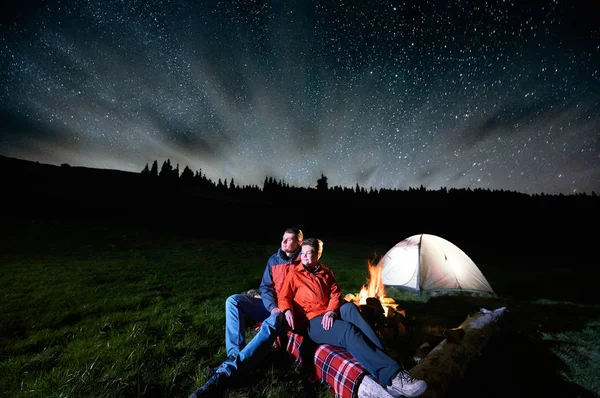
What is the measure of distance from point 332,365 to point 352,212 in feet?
205

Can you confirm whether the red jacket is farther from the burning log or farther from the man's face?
the burning log

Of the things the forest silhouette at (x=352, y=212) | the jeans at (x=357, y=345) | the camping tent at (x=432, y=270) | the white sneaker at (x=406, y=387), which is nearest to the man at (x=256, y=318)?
the jeans at (x=357, y=345)

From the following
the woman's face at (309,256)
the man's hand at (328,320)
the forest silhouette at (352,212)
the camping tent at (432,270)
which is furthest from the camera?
the forest silhouette at (352,212)

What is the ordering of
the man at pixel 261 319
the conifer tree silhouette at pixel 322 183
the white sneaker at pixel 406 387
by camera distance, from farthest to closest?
the conifer tree silhouette at pixel 322 183, the man at pixel 261 319, the white sneaker at pixel 406 387

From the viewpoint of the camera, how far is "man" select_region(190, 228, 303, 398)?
3469mm

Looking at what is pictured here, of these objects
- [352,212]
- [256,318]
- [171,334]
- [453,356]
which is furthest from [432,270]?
[352,212]

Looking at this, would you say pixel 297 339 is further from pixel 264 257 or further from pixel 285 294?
pixel 264 257

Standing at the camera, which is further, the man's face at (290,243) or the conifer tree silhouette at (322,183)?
the conifer tree silhouette at (322,183)

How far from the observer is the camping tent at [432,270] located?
373 inches

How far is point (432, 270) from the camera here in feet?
31.6

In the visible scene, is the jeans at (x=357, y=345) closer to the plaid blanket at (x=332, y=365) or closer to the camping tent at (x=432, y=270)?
the plaid blanket at (x=332, y=365)

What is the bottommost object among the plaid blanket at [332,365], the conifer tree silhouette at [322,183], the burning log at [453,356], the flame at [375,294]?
the plaid blanket at [332,365]

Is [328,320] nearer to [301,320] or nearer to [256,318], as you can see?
[301,320]

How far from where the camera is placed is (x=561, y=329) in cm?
668
